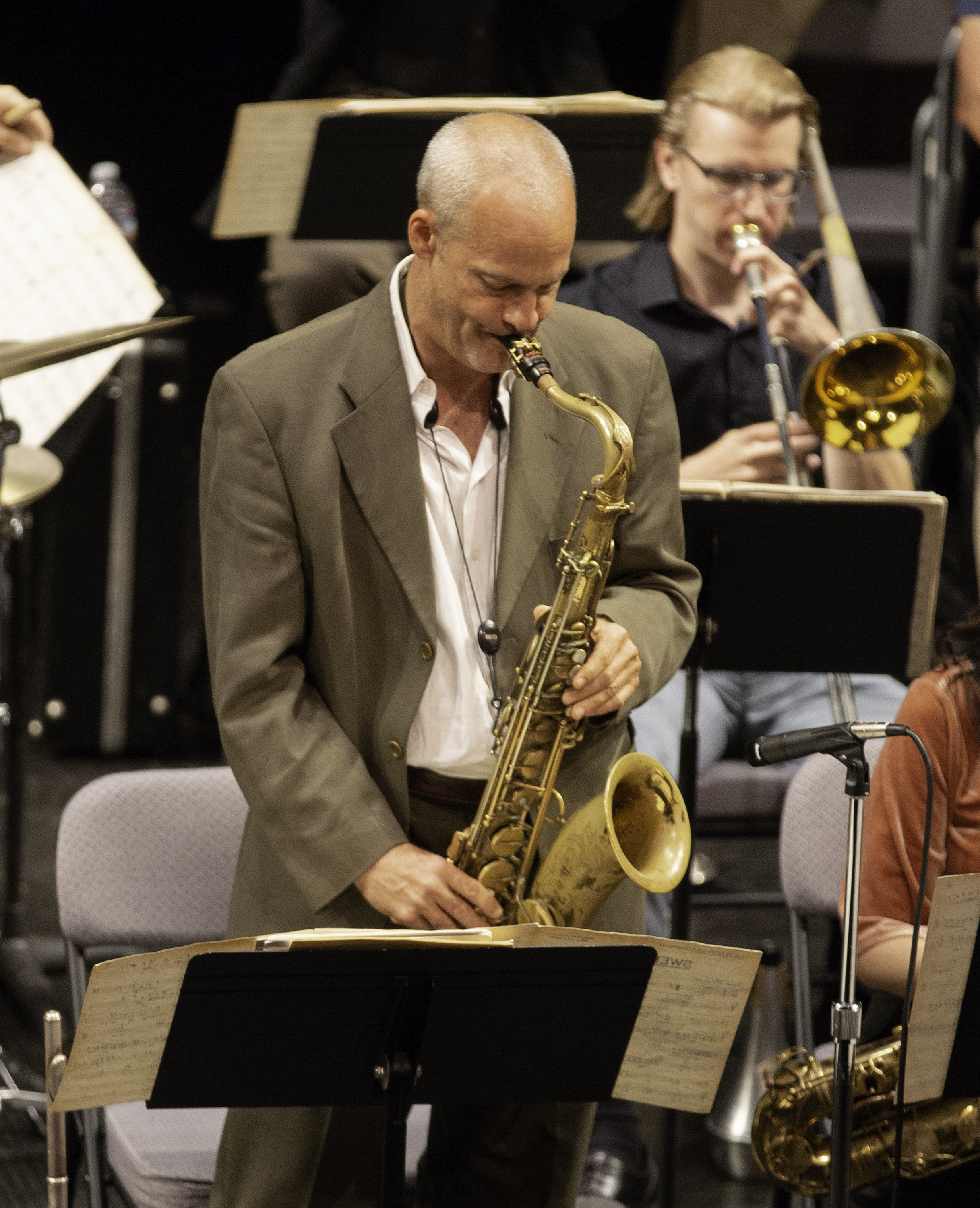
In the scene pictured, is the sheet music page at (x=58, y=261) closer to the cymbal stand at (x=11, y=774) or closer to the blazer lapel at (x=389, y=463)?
the blazer lapel at (x=389, y=463)

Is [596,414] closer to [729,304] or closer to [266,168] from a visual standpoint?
[266,168]

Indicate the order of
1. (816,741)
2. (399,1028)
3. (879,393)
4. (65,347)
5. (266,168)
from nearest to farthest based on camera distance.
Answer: (399,1028)
(816,741)
(65,347)
(879,393)
(266,168)

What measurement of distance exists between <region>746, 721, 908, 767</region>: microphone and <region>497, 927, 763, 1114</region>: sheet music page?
0.25m

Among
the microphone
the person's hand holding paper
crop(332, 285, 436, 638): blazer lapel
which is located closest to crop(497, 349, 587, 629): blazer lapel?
crop(332, 285, 436, 638): blazer lapel

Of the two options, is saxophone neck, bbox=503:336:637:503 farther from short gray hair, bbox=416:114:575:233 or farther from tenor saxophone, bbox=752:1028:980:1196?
tenor saxophone, bbox=752:1028:980:1196

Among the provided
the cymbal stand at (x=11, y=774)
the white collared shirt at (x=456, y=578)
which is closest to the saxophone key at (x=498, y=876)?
the white collared shirt at (x=456, y=578)

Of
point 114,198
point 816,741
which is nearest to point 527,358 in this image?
point 816,741

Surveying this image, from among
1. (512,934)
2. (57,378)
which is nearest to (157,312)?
(57,378)

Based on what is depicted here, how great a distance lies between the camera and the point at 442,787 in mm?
2568

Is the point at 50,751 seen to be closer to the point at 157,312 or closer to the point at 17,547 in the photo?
the point at 17,547

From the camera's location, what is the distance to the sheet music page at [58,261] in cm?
309

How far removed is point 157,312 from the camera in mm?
5074

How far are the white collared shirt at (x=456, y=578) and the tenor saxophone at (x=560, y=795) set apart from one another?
0.05 m

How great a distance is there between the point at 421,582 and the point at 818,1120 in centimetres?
109
